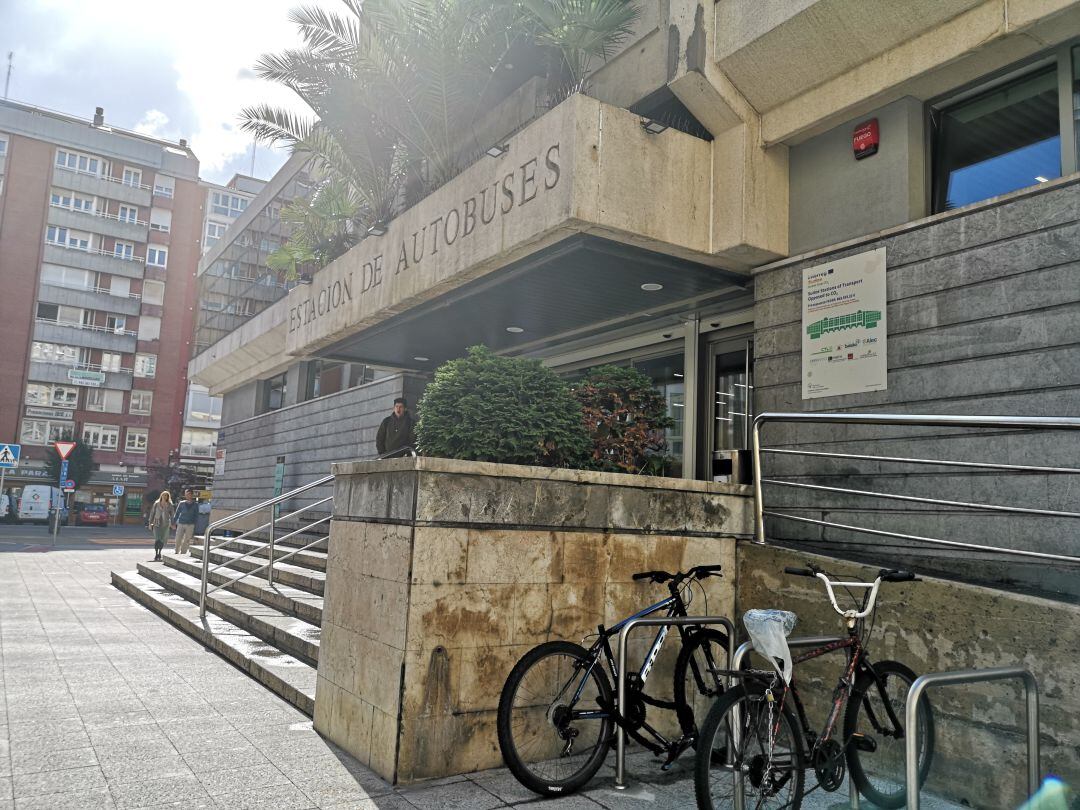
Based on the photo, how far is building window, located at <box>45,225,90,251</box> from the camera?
52938 millimetres

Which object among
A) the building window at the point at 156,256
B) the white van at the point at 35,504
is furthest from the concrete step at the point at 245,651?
the building window at the point at 156,256

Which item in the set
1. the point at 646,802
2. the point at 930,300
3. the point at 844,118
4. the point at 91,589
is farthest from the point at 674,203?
the point at 91,589

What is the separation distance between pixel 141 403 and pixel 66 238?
39.9 ft

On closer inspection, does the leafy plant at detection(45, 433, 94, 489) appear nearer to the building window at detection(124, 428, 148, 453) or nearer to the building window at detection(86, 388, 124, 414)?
the building window at detection(86, 388, 124, 414)

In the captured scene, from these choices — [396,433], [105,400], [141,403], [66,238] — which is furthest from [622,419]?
[66,238]

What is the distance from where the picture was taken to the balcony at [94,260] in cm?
5282

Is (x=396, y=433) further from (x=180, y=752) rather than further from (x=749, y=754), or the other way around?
(x=749, y=754)

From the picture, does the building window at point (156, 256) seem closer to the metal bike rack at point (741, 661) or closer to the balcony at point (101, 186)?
the balcony at point (101, 186)

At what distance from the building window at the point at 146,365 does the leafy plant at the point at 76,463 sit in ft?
24.4

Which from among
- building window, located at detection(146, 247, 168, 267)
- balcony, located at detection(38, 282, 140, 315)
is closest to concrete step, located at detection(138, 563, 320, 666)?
balcony, located at detection(38, 282, 140, 315)

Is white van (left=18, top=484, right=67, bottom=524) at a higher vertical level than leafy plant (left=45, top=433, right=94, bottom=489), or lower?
lower

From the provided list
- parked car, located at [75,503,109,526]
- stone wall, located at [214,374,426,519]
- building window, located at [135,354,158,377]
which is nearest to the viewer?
stone wall, located at [214,374,426,519]

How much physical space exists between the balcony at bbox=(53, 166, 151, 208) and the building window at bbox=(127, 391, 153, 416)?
13880mm

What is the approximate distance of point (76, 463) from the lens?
4803cm
